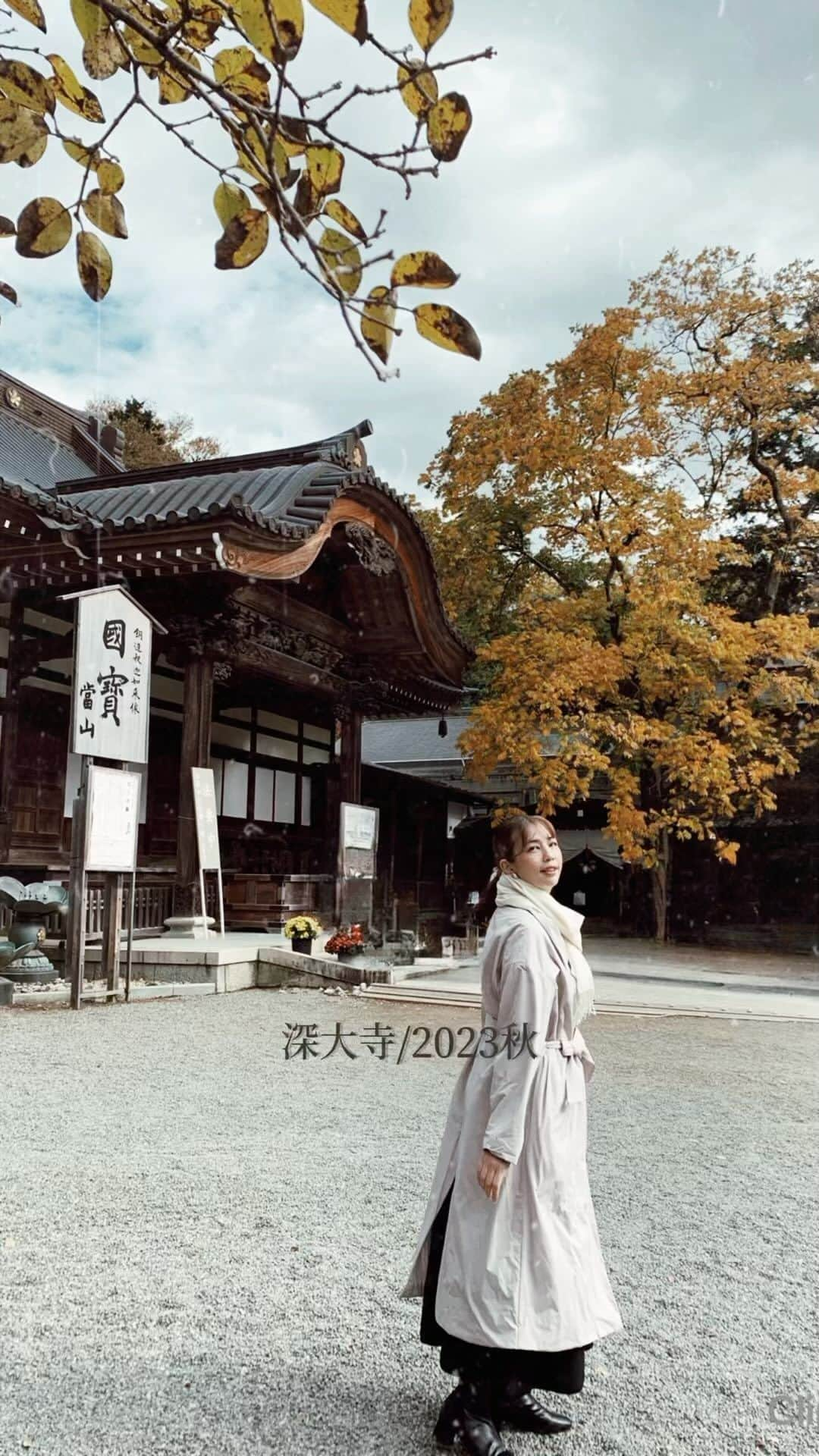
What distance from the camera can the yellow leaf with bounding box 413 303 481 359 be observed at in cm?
152

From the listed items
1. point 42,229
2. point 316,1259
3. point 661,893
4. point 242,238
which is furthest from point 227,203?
point 661,893

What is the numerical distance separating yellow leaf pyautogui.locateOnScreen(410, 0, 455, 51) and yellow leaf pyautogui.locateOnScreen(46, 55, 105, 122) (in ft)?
1.94

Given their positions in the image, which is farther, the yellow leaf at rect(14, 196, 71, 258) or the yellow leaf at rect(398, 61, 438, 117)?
the yellow leaf at rect(14, 196, 71, 258)

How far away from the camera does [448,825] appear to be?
62.0 ft

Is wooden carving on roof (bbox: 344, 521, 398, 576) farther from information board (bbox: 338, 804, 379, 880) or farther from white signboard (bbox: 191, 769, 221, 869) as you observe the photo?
white signboard (bbox: 191, 769, 221, 869)

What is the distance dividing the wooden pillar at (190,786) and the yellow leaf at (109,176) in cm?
798

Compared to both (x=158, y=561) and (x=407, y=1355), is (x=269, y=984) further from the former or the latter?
(x=407, y=1355)

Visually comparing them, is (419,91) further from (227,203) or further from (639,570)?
(639,570)

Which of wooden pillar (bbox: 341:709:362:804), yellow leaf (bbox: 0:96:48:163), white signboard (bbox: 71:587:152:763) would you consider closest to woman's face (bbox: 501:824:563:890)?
yellow leaf (bbox: 0:96:48:163)

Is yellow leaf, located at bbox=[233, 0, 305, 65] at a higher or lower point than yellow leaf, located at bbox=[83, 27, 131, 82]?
lower

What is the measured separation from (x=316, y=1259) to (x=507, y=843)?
1555mm

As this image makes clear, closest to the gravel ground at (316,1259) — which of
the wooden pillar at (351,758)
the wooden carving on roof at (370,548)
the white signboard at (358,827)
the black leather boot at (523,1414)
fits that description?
the black leather boot at (523,1414)

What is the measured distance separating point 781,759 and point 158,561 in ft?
27.2

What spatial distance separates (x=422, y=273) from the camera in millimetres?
1542
